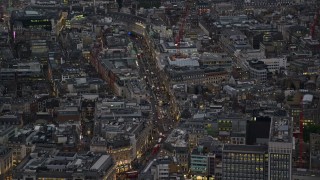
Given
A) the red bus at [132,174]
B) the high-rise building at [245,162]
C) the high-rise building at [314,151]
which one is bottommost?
the red bus at [132,174]

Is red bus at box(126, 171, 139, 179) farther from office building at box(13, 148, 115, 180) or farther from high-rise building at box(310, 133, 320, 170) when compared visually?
high-rise building at box(310, 133, 320, 170)

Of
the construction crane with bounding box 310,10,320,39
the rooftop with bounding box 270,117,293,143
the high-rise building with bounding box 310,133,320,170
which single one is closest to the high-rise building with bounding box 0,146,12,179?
the rooftop with bounding box 270,117,293,143

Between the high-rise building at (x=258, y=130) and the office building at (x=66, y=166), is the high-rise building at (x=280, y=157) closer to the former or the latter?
the high-rise building at (x=258, y=130)

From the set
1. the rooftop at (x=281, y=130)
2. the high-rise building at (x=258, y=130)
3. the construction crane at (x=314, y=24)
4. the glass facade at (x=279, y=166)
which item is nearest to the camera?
the glass facade at (x=279, y=166)

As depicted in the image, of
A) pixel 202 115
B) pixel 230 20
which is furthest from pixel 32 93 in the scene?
pixel 230 20

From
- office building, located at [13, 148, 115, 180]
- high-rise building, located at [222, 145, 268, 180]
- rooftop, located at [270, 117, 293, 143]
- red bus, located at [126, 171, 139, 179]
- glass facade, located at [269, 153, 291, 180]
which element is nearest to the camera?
glass facade, located at [269, 153, 291, 180]

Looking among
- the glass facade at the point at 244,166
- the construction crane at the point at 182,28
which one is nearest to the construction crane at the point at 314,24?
the construction crane at the point at 182,28

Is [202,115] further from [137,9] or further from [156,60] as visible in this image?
[137,9]

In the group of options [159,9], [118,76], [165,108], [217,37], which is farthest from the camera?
[159,9]
